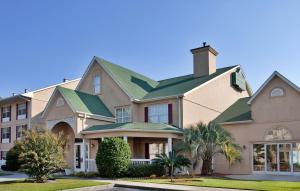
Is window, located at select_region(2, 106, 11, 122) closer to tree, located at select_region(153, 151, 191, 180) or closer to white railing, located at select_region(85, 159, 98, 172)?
white railing, located at select_region(85, 159, 98, 172)

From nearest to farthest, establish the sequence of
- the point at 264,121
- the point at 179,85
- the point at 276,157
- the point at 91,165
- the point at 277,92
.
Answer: the point at 276,157 < the point at 277,92 < the point at 264,121 < the point at 91,165 < the point at 179,85

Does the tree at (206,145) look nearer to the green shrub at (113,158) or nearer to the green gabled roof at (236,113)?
the green gabled roof at (236,113)

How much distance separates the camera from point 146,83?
1369 inches

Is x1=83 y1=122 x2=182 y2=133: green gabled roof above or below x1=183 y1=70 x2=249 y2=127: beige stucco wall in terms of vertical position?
below

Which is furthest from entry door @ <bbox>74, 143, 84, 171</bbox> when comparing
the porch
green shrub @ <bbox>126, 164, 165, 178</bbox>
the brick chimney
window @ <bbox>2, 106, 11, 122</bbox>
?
window @ <bbox>2, 106, 11, 122</bbox>

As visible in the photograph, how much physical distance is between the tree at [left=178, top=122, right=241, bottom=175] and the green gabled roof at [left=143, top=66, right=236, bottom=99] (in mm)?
4511

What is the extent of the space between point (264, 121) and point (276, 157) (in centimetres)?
271

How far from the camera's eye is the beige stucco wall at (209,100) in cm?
2850

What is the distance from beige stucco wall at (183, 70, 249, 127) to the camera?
28.5m

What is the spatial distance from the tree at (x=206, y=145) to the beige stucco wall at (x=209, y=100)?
3.28m

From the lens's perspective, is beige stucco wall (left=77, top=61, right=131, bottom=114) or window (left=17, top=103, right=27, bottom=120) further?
window (left=17, top=103, right=27, bottom=120)

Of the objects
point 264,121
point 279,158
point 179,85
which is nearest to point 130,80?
point 179,85

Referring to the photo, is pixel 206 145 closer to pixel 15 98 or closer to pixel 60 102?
pixel 60 102

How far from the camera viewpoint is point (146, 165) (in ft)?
77.8
